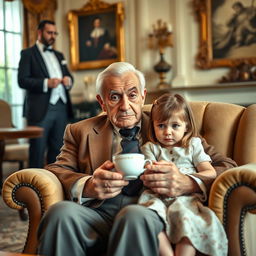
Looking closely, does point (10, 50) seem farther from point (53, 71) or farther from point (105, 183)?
point (105, 183)

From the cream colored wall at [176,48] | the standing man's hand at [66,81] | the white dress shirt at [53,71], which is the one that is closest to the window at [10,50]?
the cream colored wall at [176,48]

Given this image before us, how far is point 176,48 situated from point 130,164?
4421mm

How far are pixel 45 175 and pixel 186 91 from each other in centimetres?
397

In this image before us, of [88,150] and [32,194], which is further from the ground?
[88,150]

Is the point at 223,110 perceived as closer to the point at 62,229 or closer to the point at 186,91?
the point at 62,229

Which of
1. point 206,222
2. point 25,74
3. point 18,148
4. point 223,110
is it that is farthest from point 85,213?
point 18,148

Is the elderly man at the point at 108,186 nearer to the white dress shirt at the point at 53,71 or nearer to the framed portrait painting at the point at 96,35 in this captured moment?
the white dress shirt at the point at 53,71

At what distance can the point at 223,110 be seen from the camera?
212cm

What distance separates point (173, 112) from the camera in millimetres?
1695

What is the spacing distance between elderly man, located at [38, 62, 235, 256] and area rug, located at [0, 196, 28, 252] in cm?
105

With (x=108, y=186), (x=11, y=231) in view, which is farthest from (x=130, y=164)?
(x=11, y=231)

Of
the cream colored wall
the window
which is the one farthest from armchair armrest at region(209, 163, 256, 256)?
the window

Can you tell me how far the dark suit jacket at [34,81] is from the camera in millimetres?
4207

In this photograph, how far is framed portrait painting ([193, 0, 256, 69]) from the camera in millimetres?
5164
